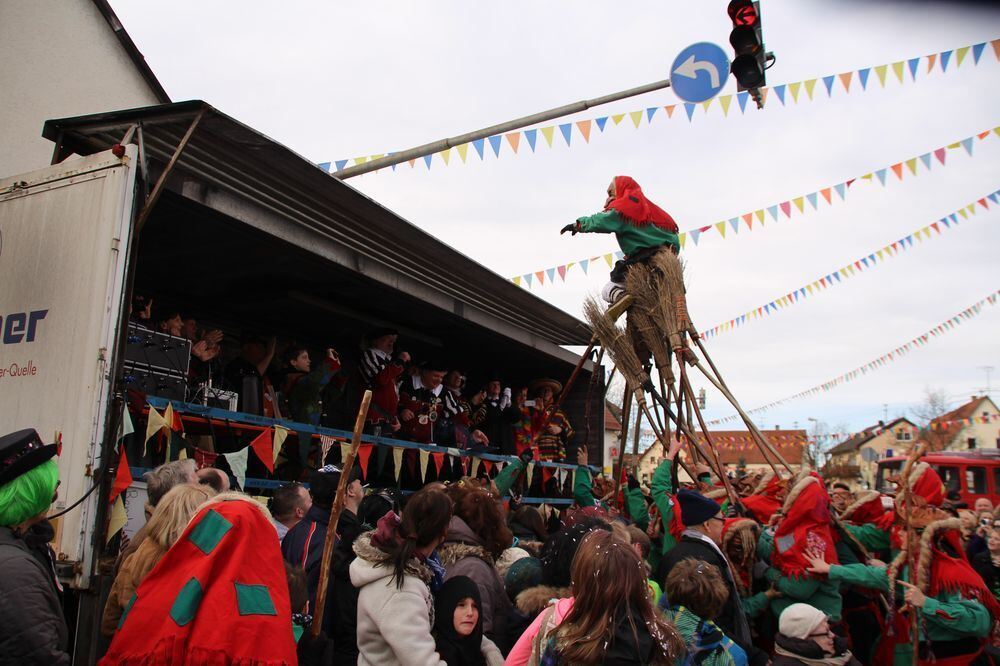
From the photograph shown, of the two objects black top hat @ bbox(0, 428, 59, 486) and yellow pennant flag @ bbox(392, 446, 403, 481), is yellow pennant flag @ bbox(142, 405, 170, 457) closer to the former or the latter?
black top hat @ bbox(0, 428, 59, 486)

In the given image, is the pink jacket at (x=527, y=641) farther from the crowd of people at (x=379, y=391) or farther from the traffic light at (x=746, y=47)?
the traffic light at (x=746, y=47)

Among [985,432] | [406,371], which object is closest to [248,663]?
[406,371]

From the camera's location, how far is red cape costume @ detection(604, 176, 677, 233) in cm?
684

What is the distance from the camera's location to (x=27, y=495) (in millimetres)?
2760

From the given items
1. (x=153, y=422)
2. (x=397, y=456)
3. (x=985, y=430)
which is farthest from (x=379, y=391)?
(x=985, y=430)

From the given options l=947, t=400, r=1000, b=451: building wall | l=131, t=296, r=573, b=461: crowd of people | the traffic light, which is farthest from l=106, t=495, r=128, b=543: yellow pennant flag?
l=947, t=400, r=1000, b=451: building wall

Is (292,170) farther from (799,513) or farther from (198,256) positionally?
(799,513)

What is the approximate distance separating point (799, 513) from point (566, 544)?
1.95 meters

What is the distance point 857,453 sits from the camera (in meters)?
64.6

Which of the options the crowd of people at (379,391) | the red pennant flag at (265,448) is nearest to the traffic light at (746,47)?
the crowd of people at (379,391)

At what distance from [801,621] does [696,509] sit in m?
0.97

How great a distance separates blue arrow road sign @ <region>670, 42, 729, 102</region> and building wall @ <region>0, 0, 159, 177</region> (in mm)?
7643

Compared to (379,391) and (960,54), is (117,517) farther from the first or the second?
(960,54)

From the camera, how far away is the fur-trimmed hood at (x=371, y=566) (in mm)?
3158
